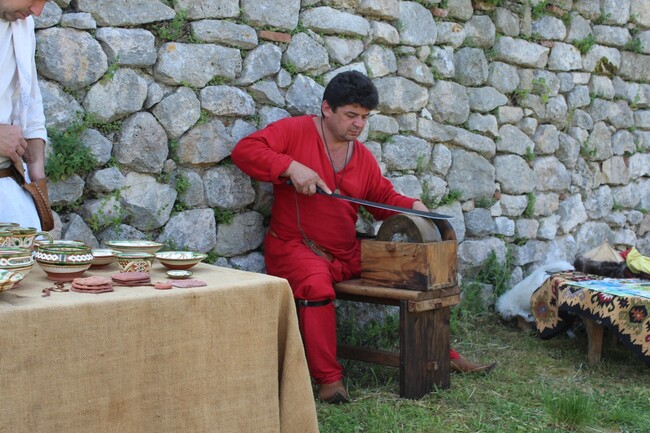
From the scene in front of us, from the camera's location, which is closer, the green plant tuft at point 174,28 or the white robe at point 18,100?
the white robe at point 18,100

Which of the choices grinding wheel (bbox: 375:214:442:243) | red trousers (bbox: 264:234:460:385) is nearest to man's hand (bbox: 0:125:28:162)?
red trousers (bbox: 264:234:460:385)

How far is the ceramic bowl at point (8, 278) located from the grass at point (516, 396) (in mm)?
1691

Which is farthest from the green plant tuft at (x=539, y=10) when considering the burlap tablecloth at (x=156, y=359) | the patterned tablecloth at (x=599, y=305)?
the burlap tablecloth at (x=156, y=359)

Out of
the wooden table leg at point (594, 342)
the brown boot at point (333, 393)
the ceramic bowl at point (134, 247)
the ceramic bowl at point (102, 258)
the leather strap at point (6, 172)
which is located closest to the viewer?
the ceramic bowl at point (102, 258)

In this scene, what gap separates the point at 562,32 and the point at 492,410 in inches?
131

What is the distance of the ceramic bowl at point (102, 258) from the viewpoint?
248 cm

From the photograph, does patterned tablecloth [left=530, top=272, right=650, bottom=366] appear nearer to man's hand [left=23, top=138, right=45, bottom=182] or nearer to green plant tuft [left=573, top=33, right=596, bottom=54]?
green plant tuft [left=573, top=33, right=596, bottom=54]

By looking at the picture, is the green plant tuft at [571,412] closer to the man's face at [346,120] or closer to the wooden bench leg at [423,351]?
the wooden bench leg at [423,351]

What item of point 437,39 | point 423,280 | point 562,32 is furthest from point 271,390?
point 562,32

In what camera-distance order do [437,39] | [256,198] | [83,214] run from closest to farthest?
1. [83,214]
2. [256,198]
3. [437,39]

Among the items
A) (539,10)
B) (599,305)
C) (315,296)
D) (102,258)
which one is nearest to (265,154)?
(315,296)

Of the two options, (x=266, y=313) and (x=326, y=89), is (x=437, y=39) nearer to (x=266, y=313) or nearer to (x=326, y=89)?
(x=326, y=89)

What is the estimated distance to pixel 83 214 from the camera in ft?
11.5

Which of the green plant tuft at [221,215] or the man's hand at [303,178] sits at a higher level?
the man's hand at [303,178]
